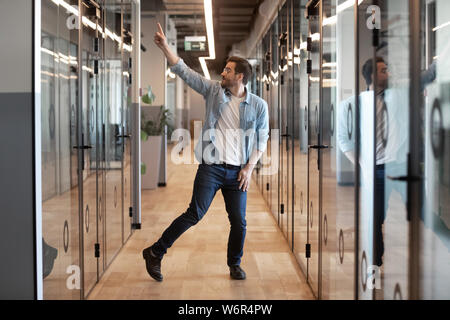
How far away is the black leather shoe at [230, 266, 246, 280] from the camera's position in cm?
402

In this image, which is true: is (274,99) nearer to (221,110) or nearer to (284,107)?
(284,107)

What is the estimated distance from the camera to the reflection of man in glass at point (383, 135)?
2.01m

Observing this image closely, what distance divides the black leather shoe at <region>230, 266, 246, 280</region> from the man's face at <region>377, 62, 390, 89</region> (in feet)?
7.13

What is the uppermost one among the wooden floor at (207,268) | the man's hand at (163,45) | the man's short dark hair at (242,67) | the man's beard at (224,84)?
the man's hand at (163,45)

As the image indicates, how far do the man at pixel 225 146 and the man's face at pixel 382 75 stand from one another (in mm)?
1655

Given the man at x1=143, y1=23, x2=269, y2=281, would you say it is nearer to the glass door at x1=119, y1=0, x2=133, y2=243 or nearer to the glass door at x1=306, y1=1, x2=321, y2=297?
the glass door at x1=306, y1=1, x2=321, y2=297

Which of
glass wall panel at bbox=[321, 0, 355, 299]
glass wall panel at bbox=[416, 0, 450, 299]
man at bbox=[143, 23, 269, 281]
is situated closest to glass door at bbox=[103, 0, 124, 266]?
man at bbox=[143, 23, 269, 281]

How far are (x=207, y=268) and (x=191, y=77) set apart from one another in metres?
1.53

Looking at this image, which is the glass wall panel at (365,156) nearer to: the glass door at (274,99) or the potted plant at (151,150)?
the glass door at (274,99)

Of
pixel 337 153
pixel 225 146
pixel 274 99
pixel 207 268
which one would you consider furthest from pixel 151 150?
pixel 337 153

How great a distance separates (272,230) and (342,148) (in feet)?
10.4

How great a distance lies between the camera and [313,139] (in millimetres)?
3844

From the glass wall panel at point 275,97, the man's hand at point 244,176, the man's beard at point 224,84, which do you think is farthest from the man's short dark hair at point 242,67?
the glass wall panel at point 275,97
